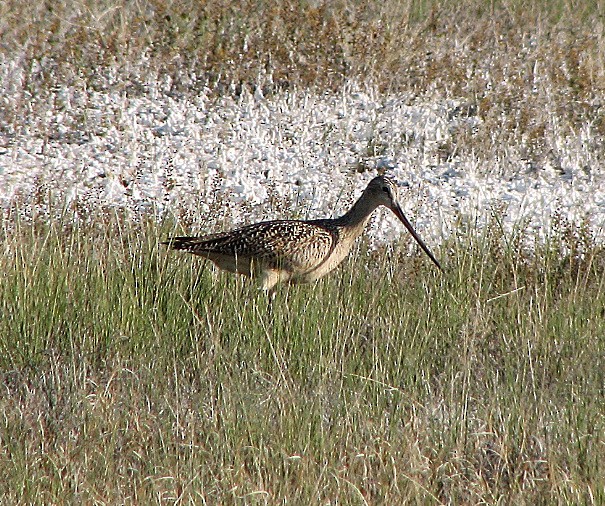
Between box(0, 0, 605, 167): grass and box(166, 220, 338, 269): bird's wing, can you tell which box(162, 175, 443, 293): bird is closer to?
box(166, 220, 338, 269): bird's wing

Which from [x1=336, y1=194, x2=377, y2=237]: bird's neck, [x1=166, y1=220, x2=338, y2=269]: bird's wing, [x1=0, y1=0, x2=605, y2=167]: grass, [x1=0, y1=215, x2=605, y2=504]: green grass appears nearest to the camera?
[x1=0, y1=215, x2=605, y2=504]: green grass

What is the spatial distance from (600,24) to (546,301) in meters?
6.44

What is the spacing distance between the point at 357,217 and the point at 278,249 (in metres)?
0.65

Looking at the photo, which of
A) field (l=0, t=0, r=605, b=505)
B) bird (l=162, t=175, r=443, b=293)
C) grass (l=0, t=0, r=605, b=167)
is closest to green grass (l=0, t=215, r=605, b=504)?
field (l=0, t=0, r=605, b=505)

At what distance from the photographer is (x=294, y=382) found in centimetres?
570

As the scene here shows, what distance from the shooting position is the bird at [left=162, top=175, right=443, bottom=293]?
21.8ft

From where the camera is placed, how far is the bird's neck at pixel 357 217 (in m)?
7.04

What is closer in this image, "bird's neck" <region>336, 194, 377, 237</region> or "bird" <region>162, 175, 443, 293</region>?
"bird" <region>162, 175, 443, 293</region>

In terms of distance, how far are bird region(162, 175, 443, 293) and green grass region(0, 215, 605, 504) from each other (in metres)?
0.13

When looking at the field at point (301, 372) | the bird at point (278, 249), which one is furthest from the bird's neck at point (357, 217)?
the field at point (301, 372)

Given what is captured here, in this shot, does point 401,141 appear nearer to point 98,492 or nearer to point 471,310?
point 471,310

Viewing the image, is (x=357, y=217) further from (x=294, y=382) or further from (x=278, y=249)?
(x=294, y=382)

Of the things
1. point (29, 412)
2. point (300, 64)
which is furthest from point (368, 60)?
point (29, 412)

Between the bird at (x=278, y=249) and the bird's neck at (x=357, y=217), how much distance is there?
0.02m
